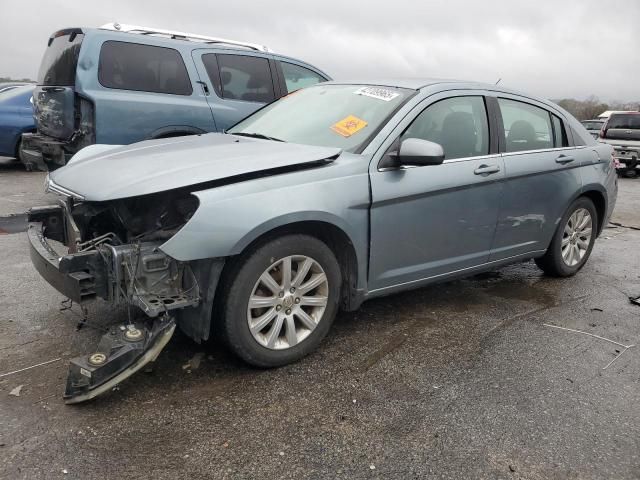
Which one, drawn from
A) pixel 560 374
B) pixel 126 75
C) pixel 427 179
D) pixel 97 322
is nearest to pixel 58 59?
pixel 126 75

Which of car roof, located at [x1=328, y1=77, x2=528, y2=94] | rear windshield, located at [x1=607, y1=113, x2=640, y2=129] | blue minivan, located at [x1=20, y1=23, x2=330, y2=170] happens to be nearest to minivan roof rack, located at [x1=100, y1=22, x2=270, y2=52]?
blue minivan, located at [x1=20, y1=23, x2=330, y2=170]

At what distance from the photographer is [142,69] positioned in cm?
638

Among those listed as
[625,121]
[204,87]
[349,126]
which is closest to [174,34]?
[204,87]

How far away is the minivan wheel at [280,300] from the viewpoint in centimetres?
292

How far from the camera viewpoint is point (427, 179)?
3.60m

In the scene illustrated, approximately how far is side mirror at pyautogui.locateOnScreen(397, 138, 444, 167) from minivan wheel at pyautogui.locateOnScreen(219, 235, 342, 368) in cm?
73

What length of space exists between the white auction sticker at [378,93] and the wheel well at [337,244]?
1108 mm

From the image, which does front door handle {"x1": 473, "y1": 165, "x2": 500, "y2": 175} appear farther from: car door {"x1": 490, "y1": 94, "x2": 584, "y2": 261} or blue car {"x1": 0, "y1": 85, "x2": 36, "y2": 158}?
blue car {"x1": 0, "y1": 85, "x2": 36, "y2": 158}

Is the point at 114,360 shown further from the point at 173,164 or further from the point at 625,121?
the point at 625,121

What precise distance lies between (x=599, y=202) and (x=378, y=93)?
2.64 m

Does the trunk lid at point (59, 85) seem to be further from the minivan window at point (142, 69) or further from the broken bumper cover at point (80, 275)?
the broken bumper cover at point (80, 275)

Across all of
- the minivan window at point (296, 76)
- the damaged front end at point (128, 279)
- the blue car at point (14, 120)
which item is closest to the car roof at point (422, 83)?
the damaged front end at point (128, 279)

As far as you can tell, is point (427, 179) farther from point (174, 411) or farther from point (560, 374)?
point (174, 411)

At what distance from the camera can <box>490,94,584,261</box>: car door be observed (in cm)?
421
